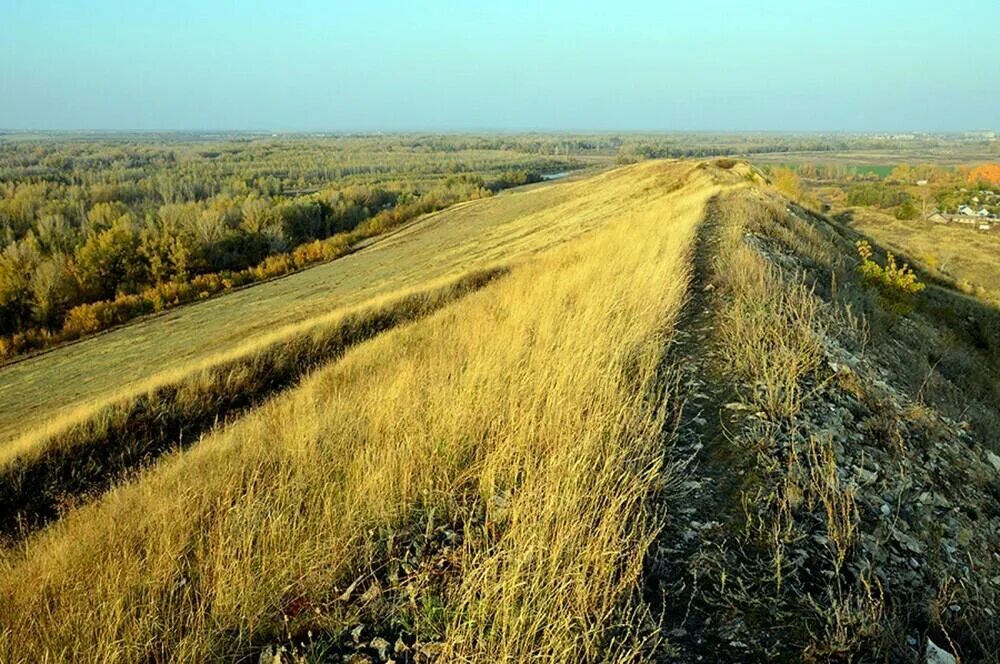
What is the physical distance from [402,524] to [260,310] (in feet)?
64.5

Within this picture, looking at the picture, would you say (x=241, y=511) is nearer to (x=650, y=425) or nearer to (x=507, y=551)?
(x=507, y=551)

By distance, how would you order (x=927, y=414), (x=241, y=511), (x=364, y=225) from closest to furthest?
(x=241, y=511) → (x=927, y=414) → (x=364, y=225)

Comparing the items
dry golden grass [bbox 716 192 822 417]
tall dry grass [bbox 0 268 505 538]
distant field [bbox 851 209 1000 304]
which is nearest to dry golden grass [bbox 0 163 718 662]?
dry golden grass [bbox 716 192 822 417]

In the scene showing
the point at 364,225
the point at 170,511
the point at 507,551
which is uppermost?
the point at 507,551

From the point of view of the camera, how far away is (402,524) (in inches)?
122

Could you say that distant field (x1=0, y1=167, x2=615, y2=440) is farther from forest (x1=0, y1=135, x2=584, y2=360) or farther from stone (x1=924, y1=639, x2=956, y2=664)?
stone (x1=924, y1=639, x2=956, y2=664)

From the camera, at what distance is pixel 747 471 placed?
3586 millimetres

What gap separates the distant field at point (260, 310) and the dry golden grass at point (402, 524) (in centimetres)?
966

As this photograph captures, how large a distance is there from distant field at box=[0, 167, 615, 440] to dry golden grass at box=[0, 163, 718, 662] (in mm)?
9657

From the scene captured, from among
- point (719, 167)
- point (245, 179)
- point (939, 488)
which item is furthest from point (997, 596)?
point (245, 179)

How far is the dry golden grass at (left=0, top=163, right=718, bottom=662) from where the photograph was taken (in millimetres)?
2332

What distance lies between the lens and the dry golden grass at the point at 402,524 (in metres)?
2.33

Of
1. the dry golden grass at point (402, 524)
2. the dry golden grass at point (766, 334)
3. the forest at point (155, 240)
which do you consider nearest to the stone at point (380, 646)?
the dry golden grass at point (402, 524)

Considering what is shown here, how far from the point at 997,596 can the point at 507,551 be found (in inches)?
102
